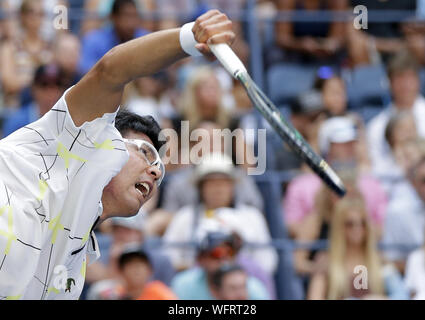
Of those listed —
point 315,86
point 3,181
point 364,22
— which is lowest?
point 3,181

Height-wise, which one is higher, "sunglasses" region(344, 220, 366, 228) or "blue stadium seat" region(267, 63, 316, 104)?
"blue stadium seat" region(267, 63, 316, 104)

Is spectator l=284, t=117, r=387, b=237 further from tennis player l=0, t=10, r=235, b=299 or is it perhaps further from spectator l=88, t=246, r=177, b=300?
tennis player l=0, t=10, r=235, b=299

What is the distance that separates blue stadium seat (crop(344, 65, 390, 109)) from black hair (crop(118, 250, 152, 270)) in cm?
255

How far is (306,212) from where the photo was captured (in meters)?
6.99

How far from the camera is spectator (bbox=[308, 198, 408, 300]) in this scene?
621cm

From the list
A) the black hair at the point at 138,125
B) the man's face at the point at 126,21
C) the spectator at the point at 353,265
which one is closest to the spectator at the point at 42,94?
the man's face at the point at 126,21

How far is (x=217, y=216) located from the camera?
263 inches

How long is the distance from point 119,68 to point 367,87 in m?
4.78

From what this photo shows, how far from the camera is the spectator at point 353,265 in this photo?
6.21 meters

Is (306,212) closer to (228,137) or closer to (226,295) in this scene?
(228,137)

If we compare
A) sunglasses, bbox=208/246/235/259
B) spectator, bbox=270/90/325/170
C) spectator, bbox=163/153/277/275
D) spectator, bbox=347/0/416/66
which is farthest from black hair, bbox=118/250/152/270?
spectator, bbox=347/0/416/66

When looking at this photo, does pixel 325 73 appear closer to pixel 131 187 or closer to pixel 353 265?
pixel 353 265
